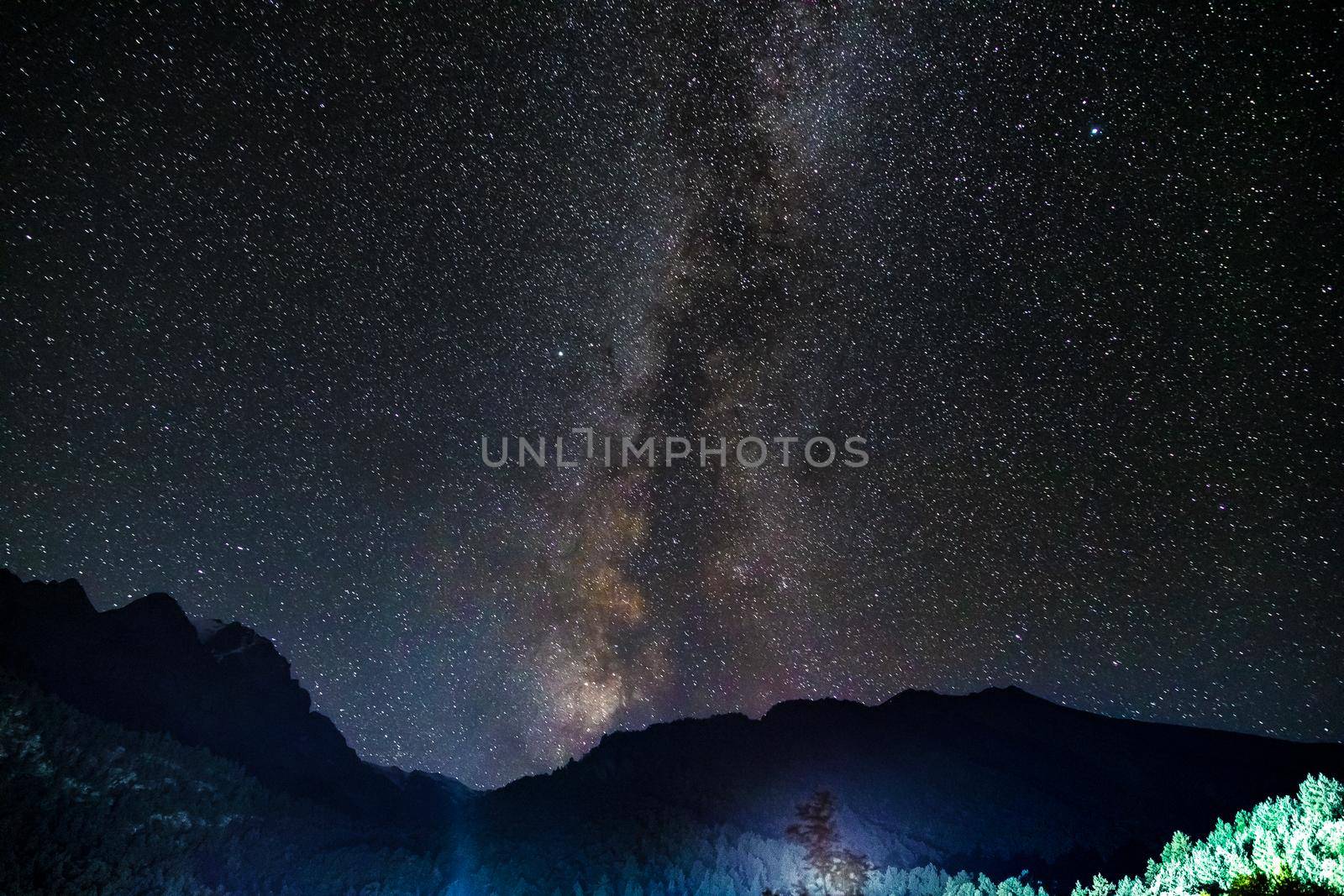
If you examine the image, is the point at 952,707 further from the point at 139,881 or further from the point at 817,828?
the point at 139,881

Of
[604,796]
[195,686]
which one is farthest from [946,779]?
[195,686]

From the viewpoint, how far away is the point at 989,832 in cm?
8756

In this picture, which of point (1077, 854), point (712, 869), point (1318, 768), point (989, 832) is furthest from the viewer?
point (1318, 768)

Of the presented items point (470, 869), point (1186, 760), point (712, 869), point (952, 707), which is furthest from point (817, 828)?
point (1186, 760)

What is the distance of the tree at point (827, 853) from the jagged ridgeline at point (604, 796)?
1.44 ft

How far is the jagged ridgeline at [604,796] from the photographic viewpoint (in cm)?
5150

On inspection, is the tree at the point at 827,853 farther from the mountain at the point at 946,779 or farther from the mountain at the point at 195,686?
the mountain at the point at 195,686

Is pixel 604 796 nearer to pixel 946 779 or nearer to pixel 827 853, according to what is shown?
pixel 827 853

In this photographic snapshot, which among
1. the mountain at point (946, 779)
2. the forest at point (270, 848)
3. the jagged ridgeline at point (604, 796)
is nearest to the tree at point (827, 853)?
the forest at point (270, 848)

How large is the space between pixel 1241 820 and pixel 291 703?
408 feet

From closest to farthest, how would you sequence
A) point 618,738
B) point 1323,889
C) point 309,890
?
point 1323,889
point 309,890
point 618,738

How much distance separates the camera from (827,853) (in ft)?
260

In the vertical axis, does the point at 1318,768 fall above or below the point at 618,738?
below

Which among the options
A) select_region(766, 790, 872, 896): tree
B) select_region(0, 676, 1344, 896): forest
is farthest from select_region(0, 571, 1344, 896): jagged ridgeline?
select_region(766, 790, 872, 896): tree
